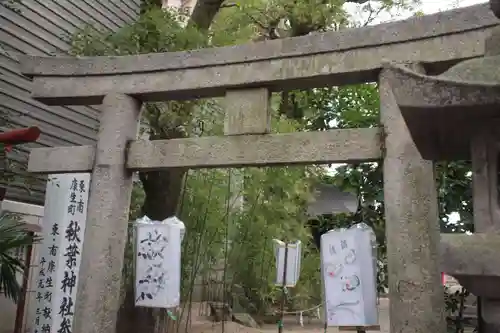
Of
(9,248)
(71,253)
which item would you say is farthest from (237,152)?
(9,248)

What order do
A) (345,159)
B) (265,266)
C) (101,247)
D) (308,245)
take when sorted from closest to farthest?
(345,159)
(101,247)
(265,266)
(308,245)

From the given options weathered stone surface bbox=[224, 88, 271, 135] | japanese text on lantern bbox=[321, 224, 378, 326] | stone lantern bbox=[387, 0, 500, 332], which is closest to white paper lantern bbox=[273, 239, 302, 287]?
japanese text on lantern bbox=[321, 224, 378, 326]

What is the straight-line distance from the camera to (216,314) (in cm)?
1111

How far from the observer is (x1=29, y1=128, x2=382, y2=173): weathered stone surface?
14.3ft

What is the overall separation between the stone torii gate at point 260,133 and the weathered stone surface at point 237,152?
1 cm

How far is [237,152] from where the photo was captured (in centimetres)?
471

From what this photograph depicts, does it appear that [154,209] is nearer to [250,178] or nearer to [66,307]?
[66,307]

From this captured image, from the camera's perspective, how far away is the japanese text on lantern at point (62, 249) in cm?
541

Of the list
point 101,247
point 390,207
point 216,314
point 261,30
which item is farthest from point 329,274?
point 261,30

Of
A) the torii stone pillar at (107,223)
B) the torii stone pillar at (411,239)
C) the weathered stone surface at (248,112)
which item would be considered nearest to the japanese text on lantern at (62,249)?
the torii stone pillar at (107,223)

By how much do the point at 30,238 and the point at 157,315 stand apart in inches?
107

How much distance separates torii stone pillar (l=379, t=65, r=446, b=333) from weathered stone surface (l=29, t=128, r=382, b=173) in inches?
9.3

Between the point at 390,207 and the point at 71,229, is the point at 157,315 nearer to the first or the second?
the point at 71,229

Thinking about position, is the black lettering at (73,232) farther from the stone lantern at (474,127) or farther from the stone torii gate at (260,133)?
the stone lantern at (474,127)
